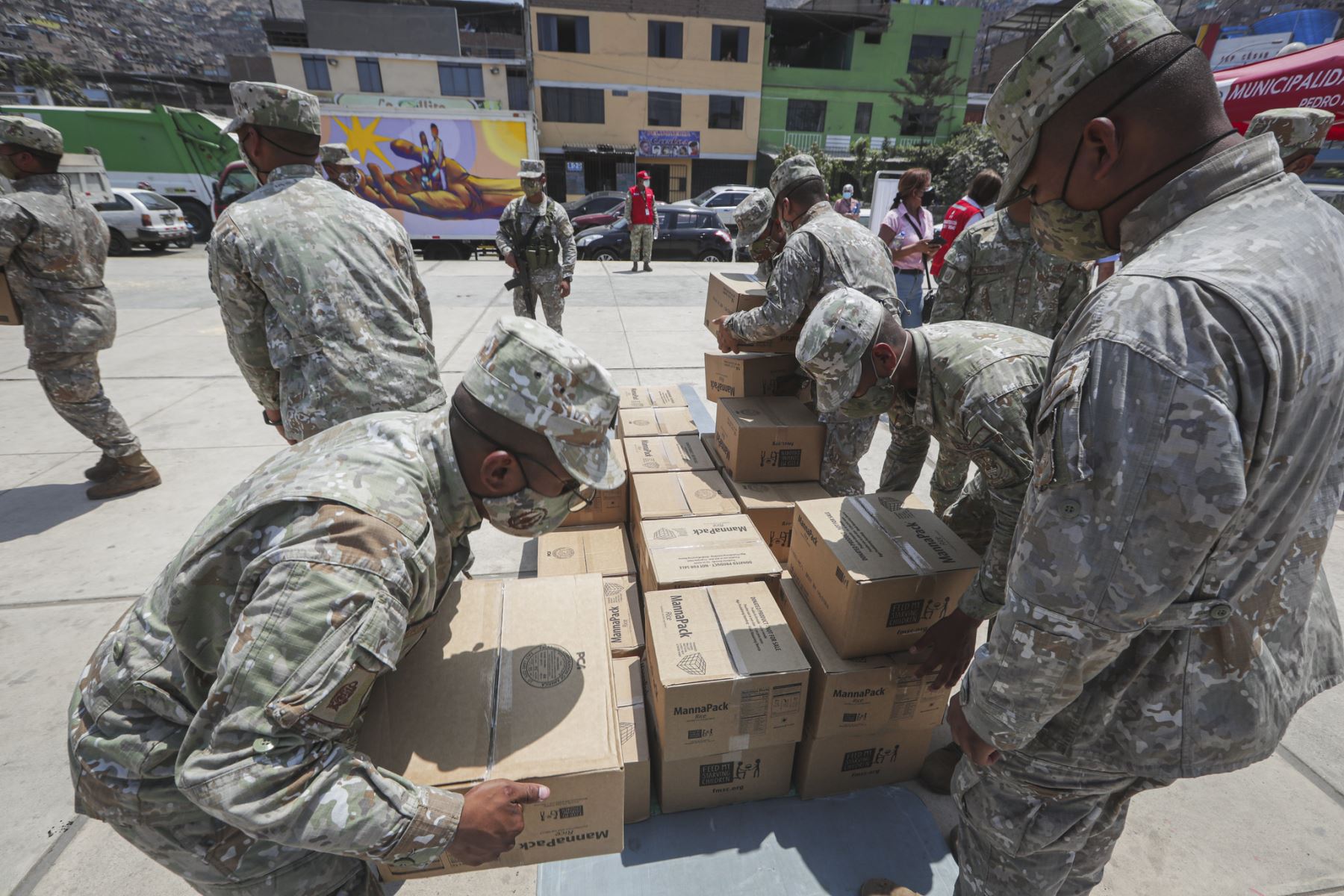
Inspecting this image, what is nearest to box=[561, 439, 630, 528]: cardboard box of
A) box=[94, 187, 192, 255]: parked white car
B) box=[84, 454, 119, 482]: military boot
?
box=[84, 454, 119, 482]: military boot

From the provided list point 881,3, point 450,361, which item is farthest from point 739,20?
point 450,361

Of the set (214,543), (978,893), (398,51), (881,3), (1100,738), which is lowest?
(978,893)

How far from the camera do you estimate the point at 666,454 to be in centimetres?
312

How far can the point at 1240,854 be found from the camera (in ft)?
6.07

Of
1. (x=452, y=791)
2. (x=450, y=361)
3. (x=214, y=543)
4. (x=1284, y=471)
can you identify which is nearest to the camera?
(x=1284, y=471)

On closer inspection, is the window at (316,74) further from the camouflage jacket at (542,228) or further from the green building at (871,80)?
the camouflage jacket at (542,228)

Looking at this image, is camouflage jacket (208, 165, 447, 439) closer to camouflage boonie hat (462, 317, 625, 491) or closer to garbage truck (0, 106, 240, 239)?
camouflage boonie hat (462, 317, 625, 491)

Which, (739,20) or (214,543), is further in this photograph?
(739,20)

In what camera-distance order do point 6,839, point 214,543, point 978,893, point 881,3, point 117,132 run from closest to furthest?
1. point 214,543
2. point 978,893
3. point 6,839
4. point 117,132
5. point 881,3

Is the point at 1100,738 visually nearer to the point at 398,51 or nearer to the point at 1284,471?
the point at 1284,471

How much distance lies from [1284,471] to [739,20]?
30947 millimetres

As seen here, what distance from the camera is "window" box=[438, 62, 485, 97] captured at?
81.9 feet

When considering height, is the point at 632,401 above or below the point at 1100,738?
below

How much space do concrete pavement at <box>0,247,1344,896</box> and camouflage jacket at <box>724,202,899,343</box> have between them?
1.60 meters
